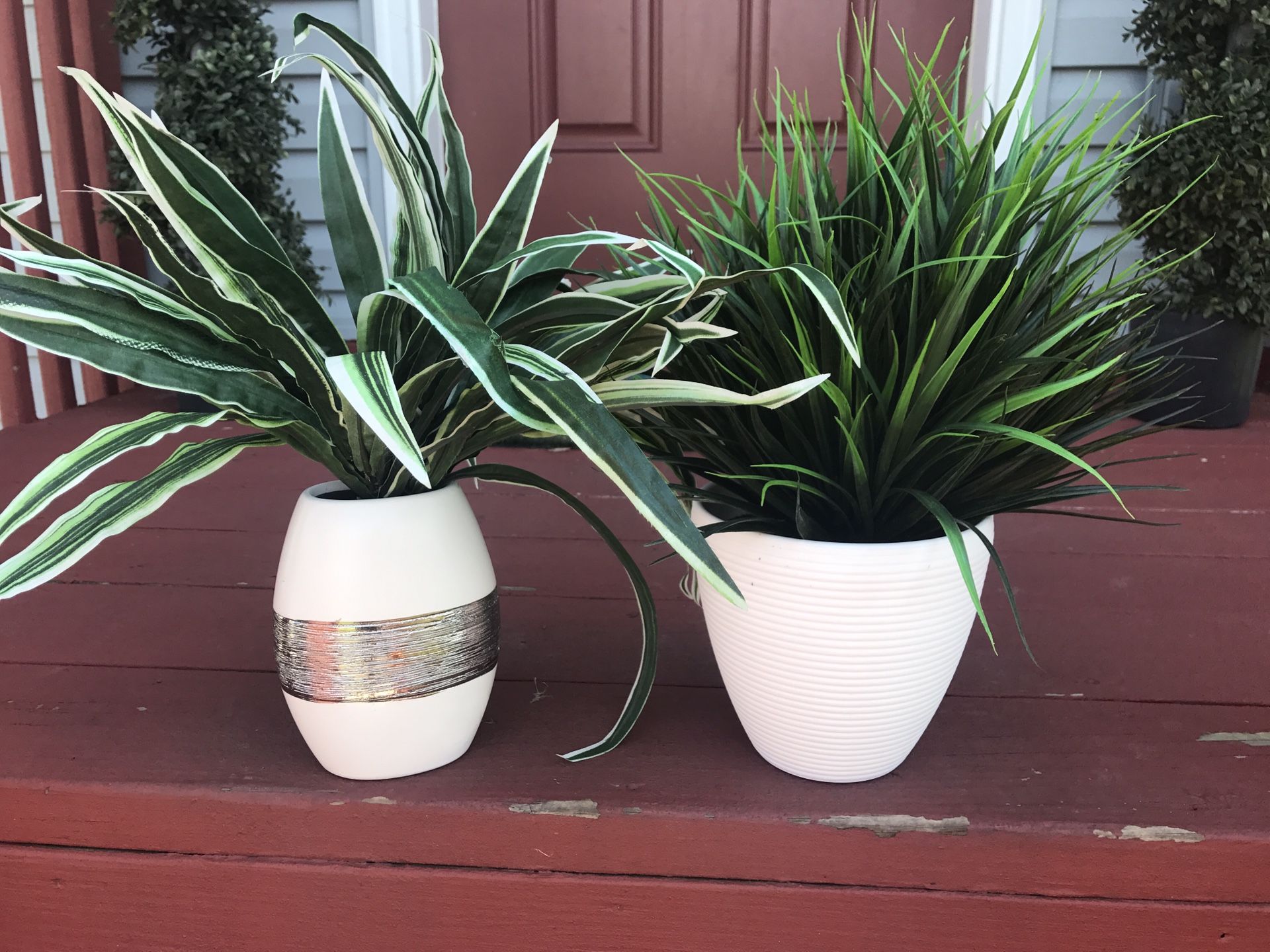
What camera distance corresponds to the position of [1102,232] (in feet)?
6.32

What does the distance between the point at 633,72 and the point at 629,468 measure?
172cm

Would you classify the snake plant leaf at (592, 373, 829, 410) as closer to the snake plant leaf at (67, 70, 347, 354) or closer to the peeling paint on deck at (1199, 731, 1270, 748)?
the snake plant leaf at (67, 70, 347, 354)

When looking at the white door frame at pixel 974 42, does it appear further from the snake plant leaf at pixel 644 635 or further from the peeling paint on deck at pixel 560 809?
the peeling paint on deck at pixel 560 809

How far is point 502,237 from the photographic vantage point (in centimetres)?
53

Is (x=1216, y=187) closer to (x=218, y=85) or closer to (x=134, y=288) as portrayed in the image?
(x=134, y=288)

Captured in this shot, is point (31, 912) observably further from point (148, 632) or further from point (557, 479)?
point (557, 479)

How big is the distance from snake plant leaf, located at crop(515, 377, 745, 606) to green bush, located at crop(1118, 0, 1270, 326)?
1.44m

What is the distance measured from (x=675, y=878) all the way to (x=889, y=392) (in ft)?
1.11

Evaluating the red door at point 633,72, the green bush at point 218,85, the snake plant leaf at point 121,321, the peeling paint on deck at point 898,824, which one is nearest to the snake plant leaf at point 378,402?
the snake plant leaf at point 121,321

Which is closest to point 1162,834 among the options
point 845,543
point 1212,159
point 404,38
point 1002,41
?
point 845,543

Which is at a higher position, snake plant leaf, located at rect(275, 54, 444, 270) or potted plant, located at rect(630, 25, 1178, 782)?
snake plant leaf, located at rect(275, 54, 444, 270)

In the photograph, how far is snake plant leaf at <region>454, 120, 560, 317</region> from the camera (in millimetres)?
494

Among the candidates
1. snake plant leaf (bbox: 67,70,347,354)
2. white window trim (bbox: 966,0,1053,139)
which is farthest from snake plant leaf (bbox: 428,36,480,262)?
white window trim (bbox: 966,0,1053,139)

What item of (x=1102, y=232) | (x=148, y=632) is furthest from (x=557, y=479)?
(x=1102, y=232)
